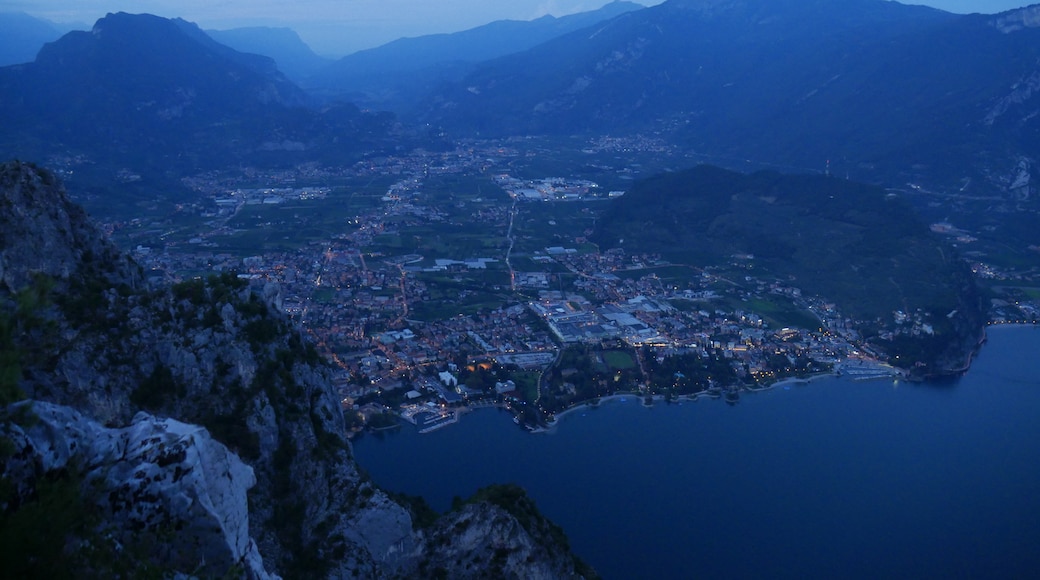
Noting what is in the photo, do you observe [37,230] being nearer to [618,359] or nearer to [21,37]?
[618,359]

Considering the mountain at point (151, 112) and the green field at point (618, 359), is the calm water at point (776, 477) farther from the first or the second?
the mountain at point (151, 112)

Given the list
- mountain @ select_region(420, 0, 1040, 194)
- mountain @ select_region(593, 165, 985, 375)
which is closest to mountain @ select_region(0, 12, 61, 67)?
mountain @ select_region(420, 0, 1040, 194)

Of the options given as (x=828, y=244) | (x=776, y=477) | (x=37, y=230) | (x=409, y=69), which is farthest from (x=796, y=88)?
(x=409, y=69)

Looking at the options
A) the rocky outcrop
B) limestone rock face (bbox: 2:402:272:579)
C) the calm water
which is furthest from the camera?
the calm water

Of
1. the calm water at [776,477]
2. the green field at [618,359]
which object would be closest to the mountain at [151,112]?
the green field at [618,359]

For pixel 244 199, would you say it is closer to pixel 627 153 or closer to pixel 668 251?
pixel 668 251

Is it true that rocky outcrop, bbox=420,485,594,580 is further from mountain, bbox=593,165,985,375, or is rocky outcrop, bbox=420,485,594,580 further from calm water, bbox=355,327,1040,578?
mountain, bbox=593,165,985,375

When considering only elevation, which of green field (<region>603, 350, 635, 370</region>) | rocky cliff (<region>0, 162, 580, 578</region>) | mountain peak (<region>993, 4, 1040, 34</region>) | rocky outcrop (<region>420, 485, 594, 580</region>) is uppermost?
mountain peak (<region>993, 4, 1040, 34</region>)
